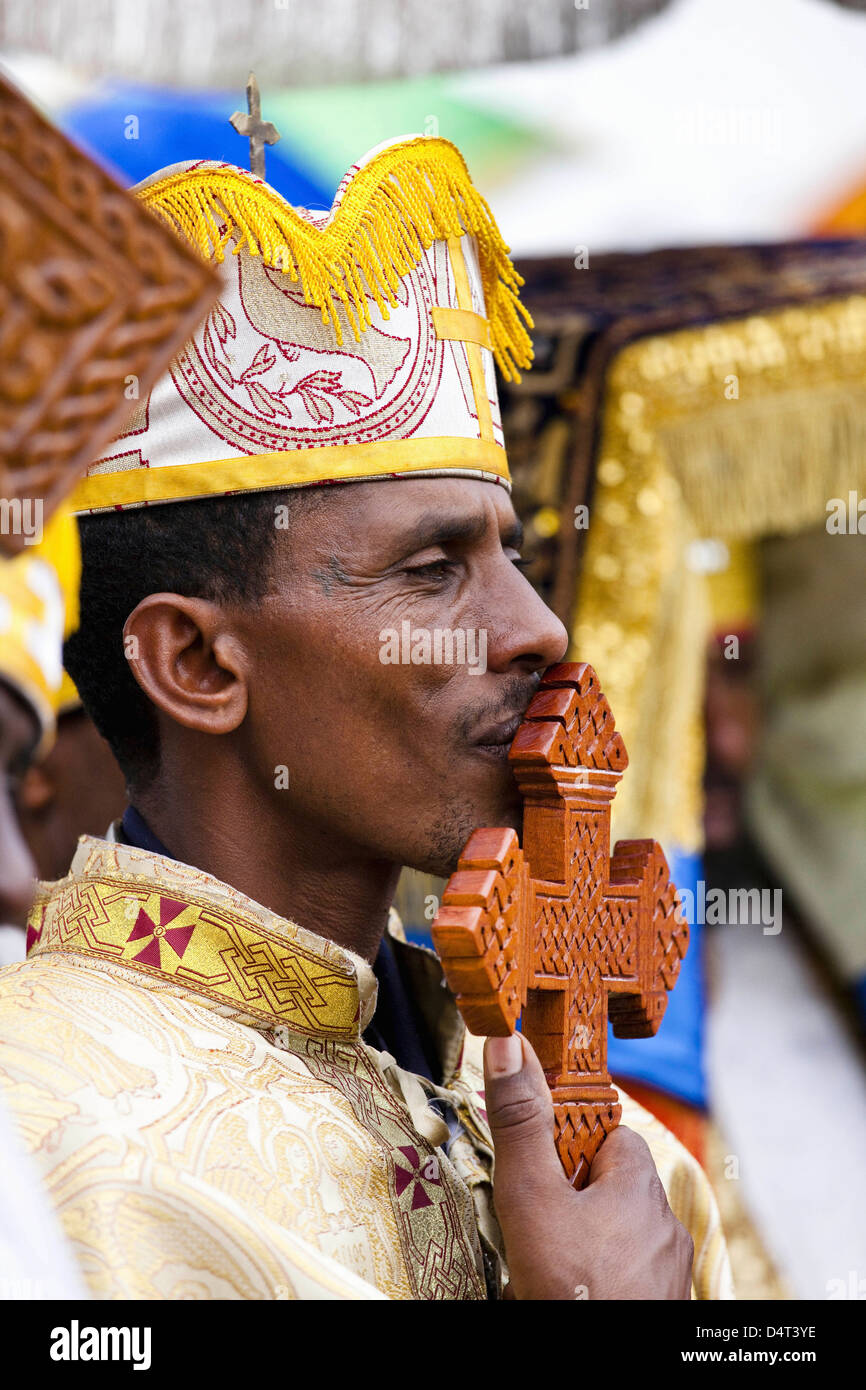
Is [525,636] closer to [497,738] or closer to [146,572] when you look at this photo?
[497,738]

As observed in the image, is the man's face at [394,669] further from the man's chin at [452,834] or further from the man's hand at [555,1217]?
the man's hand at [555,1217]

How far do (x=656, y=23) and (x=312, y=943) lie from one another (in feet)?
8.40

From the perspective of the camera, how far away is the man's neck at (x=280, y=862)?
1812 millimetres

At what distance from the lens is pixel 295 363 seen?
1.76m

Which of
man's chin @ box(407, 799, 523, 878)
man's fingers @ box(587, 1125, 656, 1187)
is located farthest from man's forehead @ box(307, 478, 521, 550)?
man's fingers @ box(587, 1125, 656, 1187)

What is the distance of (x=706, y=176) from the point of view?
3.58m

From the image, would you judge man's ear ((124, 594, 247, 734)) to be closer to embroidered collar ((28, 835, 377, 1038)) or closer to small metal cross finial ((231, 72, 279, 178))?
embroidered collar ((28, 835, 377, 1038))

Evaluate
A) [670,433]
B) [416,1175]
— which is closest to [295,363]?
[416,1175]

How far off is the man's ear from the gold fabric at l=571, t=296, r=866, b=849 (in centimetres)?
175

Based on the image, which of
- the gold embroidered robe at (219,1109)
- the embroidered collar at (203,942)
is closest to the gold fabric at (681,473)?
the gold embroidered robe at (219,1109)

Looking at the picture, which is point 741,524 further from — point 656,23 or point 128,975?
point 128,975

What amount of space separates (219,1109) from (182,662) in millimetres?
508

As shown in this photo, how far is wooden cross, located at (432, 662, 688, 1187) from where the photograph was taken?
145 cm

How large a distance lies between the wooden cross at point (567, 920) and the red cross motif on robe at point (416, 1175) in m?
0.21
